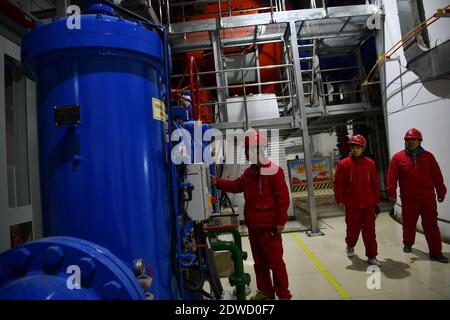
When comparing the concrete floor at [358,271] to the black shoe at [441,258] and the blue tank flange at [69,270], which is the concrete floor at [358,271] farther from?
the blue tank flange at [69,270]

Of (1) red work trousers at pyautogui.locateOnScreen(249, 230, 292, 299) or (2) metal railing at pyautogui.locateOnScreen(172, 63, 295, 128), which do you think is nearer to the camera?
(1) red work trousers at pyautogui.locateOnScreen(249, 230, 292, 299)

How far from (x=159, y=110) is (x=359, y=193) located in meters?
3.23

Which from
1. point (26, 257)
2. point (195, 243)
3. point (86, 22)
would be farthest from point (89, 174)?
Result: point (195, 243)

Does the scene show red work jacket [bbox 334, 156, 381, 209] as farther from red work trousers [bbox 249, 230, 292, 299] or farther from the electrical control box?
A: the electrical control box

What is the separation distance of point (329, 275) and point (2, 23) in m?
4.40

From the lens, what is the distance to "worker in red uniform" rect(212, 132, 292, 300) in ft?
9.66

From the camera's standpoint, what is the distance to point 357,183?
398cm

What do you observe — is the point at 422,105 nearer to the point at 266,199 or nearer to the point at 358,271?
the point at 358,271

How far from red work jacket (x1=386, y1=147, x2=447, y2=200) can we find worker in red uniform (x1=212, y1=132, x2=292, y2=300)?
2088 millimetres

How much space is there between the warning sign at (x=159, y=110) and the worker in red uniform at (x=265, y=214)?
55.2 inches

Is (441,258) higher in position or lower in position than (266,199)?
lower

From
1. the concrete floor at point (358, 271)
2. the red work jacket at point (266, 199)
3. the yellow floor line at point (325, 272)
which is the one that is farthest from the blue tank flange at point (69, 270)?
the yellow floor line at point (325, 272)

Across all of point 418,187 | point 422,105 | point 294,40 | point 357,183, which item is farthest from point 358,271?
point 294,40

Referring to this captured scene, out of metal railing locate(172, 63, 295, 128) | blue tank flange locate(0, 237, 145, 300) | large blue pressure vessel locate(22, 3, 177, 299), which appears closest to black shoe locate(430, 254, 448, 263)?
metal railing locate(172, 63, 295, 128)
